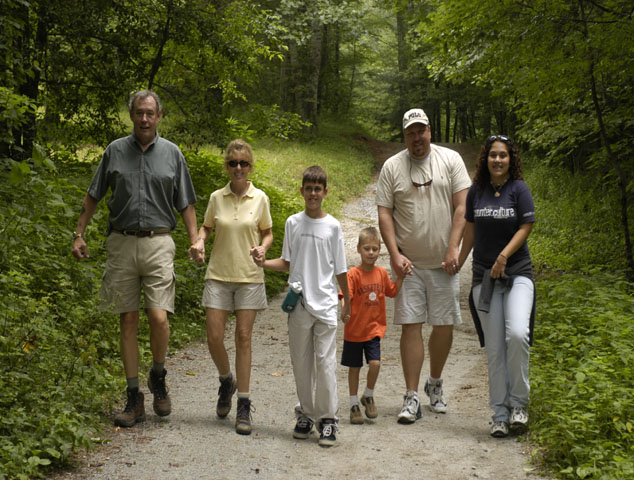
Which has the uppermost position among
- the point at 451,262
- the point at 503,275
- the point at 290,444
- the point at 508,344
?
the point at 451,262

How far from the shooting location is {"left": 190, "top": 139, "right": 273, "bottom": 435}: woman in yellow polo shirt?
17.3ft

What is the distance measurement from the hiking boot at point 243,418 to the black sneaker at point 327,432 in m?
0.58

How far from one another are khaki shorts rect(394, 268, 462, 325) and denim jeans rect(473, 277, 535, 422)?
349 mm

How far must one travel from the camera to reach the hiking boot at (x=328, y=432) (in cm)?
496

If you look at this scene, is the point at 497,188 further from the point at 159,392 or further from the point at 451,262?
the point at 159,392

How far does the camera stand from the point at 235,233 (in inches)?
208

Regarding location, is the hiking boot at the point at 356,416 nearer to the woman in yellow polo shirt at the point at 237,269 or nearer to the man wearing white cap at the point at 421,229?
the man wearing white cap at the point at 421,229

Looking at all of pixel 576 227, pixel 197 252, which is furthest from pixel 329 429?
pixel 576 227

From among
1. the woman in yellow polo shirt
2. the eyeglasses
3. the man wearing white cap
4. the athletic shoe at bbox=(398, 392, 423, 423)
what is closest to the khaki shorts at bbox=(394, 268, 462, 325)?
the man wearing white cap

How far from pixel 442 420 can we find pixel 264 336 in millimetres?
3994

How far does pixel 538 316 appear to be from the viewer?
334 inches

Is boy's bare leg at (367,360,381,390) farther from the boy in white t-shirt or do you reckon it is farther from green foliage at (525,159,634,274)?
green foliage at (525,159,634,274)

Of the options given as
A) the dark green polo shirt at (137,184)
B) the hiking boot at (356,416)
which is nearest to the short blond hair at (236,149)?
the dark green polo shirt at (137,184)

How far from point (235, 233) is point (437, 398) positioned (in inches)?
92.4
